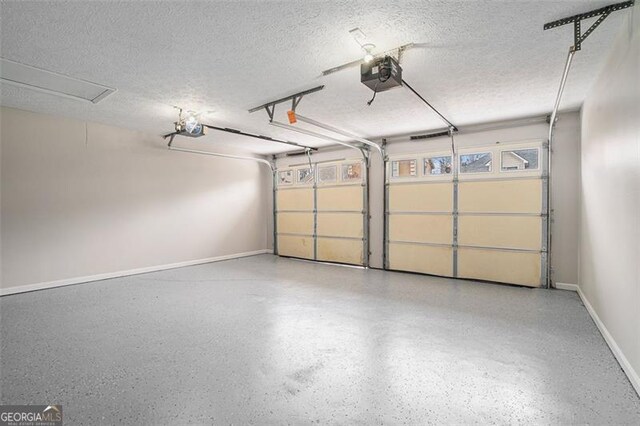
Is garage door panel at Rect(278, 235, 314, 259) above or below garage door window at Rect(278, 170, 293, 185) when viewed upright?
below

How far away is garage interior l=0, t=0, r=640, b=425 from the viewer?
191 cm

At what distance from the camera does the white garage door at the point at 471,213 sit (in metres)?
4.29

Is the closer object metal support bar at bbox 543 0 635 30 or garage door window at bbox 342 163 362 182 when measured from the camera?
metal support bar at bbox 543 0 635 30

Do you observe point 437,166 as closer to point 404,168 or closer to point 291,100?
point 404,168

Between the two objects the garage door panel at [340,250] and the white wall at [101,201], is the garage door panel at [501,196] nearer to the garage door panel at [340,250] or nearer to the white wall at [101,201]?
the garage door panel at [340,250]

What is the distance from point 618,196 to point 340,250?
4.46 metres

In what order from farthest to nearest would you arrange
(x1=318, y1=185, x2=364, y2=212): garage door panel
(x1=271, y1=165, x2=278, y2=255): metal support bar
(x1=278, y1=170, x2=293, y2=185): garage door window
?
(x1=271, y1=165, x2=278, y2=255): metal support bar, (x1=278, y1=170, x2=293, y2=185): garage door window, (x1=318, y1=185, x2=364, y2=212): garage door panel

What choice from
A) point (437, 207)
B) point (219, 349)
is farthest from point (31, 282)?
point (437, 207)

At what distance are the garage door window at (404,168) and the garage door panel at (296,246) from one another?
2387 mm

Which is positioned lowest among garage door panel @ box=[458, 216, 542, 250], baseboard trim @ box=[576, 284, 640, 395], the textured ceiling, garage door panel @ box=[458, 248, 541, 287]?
baseboard trim @ box=[576, 284, 640, 395]

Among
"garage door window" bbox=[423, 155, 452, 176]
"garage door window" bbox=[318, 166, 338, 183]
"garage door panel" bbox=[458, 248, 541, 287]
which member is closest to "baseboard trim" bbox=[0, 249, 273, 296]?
"garage door window" bbox=[318, 166, 338, 183]

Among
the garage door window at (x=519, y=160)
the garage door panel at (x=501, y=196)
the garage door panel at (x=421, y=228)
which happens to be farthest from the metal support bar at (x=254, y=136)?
the garage door window at (x=519, y=160)

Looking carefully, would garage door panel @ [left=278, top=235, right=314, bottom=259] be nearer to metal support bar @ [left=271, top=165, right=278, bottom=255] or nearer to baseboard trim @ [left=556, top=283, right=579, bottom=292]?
metal support bar @ [left=271, top=165, right=278, bottom=255]

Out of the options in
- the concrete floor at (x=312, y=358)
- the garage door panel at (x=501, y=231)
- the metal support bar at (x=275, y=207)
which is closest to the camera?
the concrete floor at (x=312, y=358)
